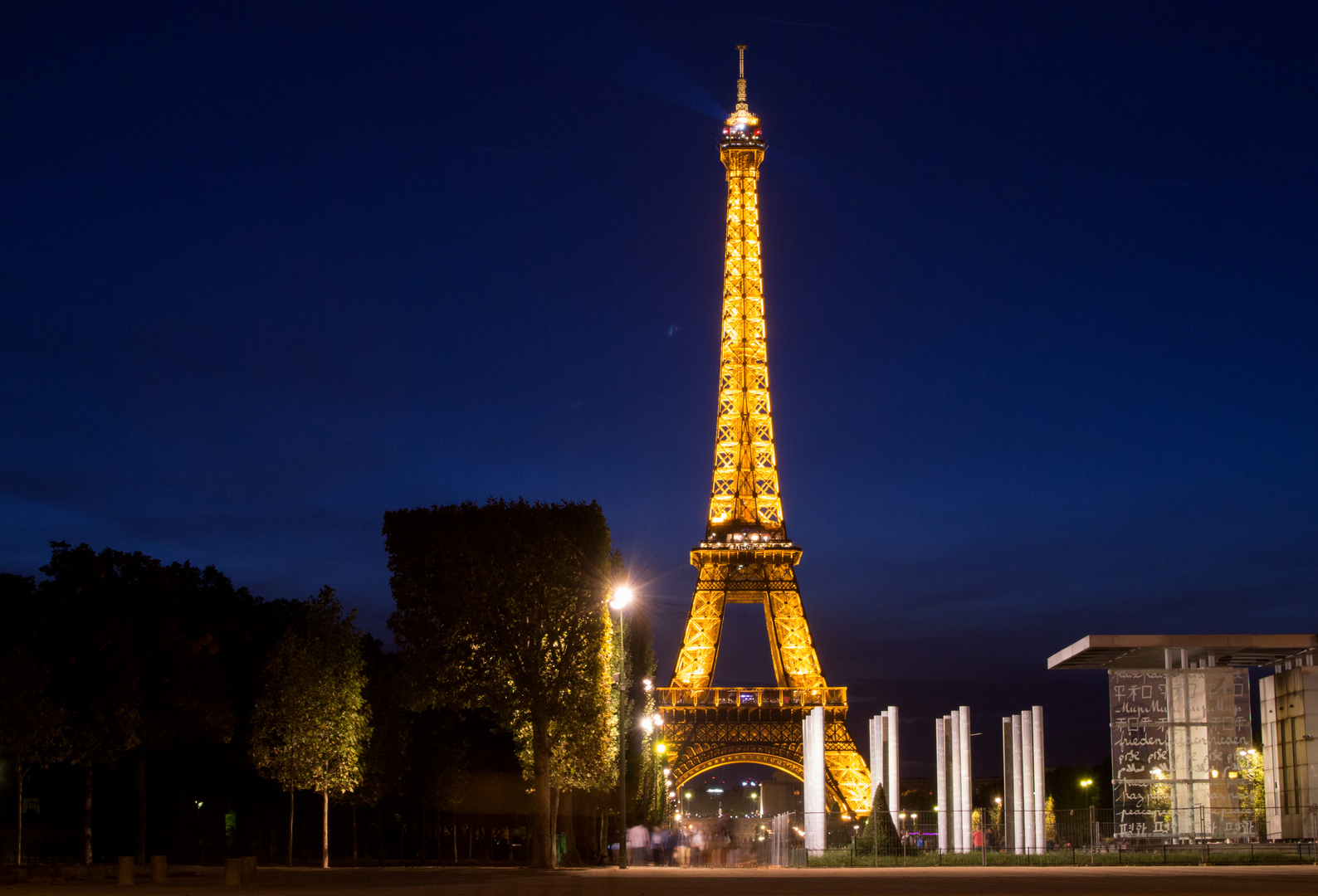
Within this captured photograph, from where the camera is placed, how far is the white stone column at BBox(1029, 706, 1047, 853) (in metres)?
41.5

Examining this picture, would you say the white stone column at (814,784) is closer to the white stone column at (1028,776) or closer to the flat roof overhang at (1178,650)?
the white stone column at (1028,776)

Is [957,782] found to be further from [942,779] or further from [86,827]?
[86,827]

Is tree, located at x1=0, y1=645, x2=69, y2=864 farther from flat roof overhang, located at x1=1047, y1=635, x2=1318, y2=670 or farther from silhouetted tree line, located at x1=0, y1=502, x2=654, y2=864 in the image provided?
flat roof overhang, located at x1=1047, y1=635, x2=1318, y2=670

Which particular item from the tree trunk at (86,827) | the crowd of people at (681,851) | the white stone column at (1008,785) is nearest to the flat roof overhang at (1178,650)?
the white stone column at (1008,785)

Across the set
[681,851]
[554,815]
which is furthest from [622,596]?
[681,851]

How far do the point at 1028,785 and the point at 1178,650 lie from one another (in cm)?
676

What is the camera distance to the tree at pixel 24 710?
36.2m

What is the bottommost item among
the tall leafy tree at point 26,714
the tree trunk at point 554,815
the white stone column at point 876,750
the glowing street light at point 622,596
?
the tree trunk at point 554,815

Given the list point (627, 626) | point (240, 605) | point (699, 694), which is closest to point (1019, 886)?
point (627, 626)

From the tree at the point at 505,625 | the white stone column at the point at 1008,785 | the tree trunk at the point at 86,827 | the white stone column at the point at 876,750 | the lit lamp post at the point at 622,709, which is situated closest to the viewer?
the tree trunk at the point at 86,827

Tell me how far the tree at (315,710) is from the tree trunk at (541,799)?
27.6 feet

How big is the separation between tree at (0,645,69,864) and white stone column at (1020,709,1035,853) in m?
27.6

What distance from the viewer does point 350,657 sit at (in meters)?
44.1

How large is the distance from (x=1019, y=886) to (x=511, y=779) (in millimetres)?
41142
